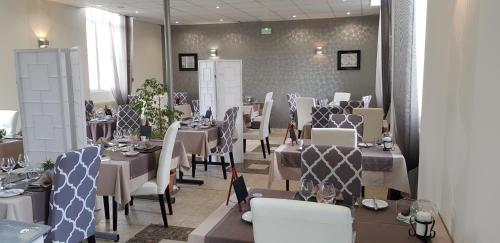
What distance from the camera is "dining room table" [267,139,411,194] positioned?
3.66 meters

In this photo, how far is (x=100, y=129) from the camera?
646 centimetres

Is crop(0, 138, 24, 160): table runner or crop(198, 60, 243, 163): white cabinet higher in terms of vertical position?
crop(198, 60, 243, 163): white cabinet

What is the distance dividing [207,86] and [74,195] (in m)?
4.21

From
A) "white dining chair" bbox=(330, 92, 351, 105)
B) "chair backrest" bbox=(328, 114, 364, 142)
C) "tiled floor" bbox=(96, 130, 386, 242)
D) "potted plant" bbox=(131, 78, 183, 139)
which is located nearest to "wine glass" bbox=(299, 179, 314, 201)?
"tiled floor" bbox=(96, 130, 386, 242)

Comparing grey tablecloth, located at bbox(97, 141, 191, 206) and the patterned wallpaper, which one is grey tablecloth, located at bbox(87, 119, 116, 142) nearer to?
grey tablecloth, located at bbox(97, 141, 191, 206)

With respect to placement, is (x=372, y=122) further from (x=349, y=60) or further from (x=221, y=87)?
(x=349, y=60)

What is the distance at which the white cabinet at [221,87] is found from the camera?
6648 mm

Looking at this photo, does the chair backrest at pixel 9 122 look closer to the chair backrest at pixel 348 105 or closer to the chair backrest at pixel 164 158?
the chair backrest at pixel 164 158

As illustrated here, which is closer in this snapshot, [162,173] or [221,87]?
[162,173]

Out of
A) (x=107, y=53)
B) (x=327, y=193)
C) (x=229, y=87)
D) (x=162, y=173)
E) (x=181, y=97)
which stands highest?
(x=107, y=53)

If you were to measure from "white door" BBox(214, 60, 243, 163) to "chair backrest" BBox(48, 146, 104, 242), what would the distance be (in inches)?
154

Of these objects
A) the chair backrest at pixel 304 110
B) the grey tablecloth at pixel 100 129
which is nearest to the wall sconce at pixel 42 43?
the grey tablecloth at pixel 100 129

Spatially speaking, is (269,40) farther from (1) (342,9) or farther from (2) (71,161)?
(2) (71,161)

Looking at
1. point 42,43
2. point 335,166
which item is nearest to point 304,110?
point 42,43
